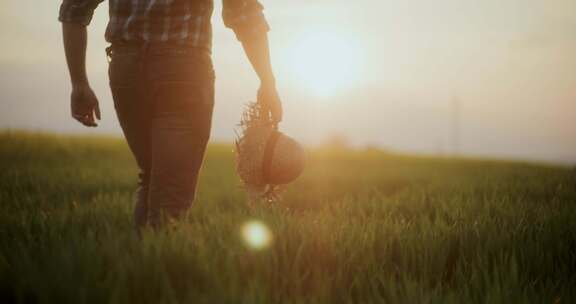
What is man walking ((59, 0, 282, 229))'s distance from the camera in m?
2.93

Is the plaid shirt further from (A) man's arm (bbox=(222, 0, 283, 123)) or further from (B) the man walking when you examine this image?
(A) man's arm (bbox=(222, 0, 283, 123))

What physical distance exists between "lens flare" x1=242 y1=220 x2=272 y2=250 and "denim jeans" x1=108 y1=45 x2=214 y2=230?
39 cm

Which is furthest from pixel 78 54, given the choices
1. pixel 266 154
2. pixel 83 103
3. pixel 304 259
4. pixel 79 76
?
pixel 304 259

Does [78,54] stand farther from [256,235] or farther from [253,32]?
[256,235]

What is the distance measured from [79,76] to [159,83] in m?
0.62

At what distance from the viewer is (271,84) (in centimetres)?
357

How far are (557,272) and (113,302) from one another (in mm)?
2285

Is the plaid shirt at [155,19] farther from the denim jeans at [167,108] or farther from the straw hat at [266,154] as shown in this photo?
the straw hat at [266,154]

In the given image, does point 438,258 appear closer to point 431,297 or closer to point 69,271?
point 431,297

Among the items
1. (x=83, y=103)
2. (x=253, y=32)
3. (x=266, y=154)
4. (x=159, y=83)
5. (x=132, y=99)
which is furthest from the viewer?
(x=266, y=154)

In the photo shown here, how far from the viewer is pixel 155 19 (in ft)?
9.78

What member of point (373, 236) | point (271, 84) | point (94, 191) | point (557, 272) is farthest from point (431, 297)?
point (94, 191)

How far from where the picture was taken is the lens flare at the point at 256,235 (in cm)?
270

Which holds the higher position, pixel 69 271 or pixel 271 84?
pixel 271 84
